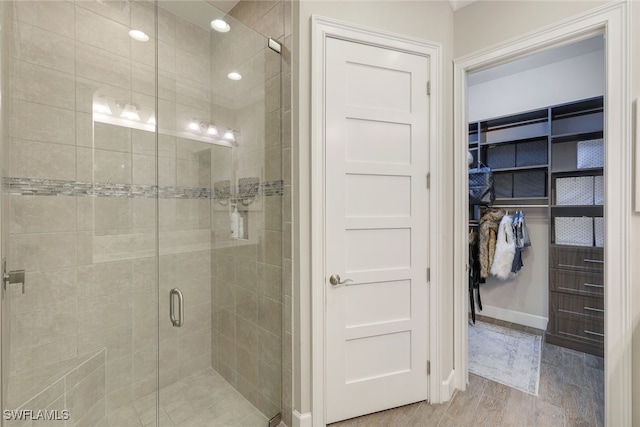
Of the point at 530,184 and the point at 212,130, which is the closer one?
the point at 212,130

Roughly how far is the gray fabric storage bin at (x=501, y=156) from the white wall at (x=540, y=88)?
0.41 m

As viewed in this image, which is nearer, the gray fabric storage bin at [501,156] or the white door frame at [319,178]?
the white door frame at [319,178]

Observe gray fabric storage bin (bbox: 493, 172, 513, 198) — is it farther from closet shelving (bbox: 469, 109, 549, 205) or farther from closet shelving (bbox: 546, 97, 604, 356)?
closet shelving (bbox: 546, 97, 604, 356)

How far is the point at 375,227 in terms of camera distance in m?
1.87

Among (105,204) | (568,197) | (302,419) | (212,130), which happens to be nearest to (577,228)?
(568,197)

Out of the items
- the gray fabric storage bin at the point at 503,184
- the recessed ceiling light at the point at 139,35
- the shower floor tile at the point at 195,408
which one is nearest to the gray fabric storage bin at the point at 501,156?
the gray fabric storage bin at the point at 503,184

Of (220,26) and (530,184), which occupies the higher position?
(220,26)

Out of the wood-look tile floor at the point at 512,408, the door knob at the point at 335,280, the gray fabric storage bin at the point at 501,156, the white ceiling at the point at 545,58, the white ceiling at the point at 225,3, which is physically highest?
the white ceiling at the point at 225,3

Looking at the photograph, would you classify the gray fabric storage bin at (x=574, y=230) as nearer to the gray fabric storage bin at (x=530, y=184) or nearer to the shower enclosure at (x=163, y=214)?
the gray fabric storage bin at (x=530, y=184)

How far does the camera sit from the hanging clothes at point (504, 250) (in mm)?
3188

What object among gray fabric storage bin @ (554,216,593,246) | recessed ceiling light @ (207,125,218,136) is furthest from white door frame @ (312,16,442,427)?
gray fabric storage bin @ (554,216,593,246)

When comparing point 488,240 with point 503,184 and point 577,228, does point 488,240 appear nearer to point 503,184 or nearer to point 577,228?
point 503,184

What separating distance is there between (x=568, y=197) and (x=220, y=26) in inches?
135

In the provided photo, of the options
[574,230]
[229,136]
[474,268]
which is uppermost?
[229,136]
